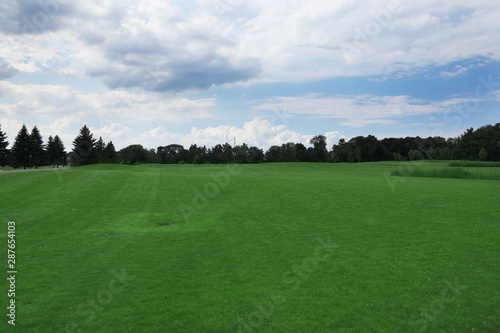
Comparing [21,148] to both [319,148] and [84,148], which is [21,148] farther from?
[319,148]

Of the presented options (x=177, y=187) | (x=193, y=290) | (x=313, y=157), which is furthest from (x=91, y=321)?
(x=313, y=157)

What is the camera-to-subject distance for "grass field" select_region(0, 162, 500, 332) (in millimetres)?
7715

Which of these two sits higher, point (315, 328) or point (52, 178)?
point (52, 178)

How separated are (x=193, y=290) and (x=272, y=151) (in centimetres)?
15390

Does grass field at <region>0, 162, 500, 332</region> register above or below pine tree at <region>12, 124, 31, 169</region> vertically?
below

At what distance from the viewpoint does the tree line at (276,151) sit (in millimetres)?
97938

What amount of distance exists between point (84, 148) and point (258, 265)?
94.8 meters

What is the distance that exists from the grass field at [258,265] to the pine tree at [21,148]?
93289 millimetres

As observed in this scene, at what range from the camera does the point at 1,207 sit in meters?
20.9

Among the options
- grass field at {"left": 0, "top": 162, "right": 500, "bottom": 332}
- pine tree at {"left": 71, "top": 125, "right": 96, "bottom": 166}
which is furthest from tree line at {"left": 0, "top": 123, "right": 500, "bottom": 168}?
grass field at {"left": 0, "top": 162, "right": 500, "bottom": 332}

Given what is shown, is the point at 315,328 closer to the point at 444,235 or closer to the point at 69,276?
the point at 69,276

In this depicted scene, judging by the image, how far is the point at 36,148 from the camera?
104 m

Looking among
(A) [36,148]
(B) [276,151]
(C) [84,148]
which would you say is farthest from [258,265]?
(B) [276,151]

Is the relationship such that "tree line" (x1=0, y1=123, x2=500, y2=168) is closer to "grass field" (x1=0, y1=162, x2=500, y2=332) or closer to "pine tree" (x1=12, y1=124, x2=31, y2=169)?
"pine tree" (x1=12, y1=124, x2=31, y2=169)
